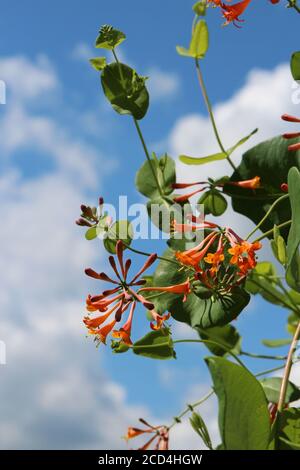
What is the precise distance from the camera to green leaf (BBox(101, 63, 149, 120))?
118cm

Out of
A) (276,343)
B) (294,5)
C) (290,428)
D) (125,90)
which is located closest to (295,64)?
(294,5)

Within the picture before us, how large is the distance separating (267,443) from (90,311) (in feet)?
1.30

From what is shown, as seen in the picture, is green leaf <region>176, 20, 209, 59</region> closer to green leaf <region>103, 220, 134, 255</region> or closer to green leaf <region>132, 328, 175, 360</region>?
green leaf <region>103, 220, 134, 255</region>

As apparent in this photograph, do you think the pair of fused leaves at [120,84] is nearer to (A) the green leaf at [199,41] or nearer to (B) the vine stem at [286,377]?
(A) the green leaf at [199,41]

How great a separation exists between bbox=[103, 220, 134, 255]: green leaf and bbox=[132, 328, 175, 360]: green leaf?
0.21 metres

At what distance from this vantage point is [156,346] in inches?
41.9

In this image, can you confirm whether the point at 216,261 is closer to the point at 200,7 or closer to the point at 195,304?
the point at 195,304

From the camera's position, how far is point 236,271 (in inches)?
39.6

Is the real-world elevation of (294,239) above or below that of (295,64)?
below

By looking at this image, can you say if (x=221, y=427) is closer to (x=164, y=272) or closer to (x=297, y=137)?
(x=164, y=272)

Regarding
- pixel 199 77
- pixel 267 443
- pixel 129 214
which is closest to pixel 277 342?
pixel 129 214

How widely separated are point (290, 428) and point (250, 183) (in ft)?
1.38

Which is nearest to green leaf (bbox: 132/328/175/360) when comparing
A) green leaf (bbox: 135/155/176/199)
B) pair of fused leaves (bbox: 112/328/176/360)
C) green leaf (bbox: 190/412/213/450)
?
pair of fused leaves (bbox: 112/328/176/360)

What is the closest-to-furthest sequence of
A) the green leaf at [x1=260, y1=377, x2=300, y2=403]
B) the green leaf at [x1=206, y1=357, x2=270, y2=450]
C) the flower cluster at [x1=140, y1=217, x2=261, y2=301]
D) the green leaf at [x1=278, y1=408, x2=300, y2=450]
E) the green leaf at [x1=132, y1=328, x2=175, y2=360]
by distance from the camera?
the green leaf at [x1=206, y1=357, x2=270, y2=450] → the green leaf at [x1=278, y1=408, x2=300, y2=450] → the flower cluster at [x1=140, y1=217, x2=261, y2=301] → the green leaf at [x1=132, y1=328, x2=175, y2=360] → the green leaf at [x1=260, y1=377, x2=300, y2=403]
